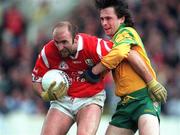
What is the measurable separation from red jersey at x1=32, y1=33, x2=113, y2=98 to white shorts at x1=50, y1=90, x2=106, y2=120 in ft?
0.18

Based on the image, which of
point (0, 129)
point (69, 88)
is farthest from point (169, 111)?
point (69, 88)

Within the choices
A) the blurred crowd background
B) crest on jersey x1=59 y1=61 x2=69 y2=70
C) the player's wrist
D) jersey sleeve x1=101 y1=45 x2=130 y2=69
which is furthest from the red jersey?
the blurred crowd background

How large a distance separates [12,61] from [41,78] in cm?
840

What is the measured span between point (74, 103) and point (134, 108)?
81 centimetres

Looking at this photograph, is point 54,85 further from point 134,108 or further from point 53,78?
point 134,108

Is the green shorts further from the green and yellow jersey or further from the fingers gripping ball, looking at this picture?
the fingers gripping ball

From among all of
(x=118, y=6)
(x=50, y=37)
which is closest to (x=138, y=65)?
(x=118, y=6)

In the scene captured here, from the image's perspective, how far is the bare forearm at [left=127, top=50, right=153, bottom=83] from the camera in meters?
10.6

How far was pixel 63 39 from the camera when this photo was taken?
10625mm

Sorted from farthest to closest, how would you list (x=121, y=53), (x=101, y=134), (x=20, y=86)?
(x=20, y=86) → (x=101, y=134) → (x=121, y=53)

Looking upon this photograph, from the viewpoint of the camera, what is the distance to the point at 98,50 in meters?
10.9

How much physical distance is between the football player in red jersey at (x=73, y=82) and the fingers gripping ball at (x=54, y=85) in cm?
1

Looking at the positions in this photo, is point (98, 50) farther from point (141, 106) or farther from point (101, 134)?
point (101, 134)

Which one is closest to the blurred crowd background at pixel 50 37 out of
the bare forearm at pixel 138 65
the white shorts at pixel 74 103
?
the white shorts at pixel 74 103
